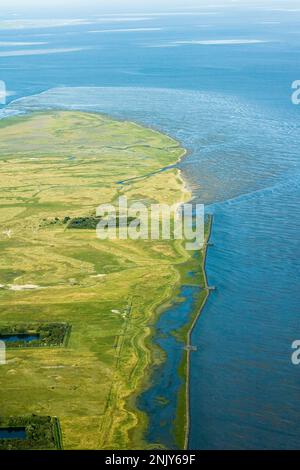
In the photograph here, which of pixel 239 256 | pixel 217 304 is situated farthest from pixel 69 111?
pixel 217 304

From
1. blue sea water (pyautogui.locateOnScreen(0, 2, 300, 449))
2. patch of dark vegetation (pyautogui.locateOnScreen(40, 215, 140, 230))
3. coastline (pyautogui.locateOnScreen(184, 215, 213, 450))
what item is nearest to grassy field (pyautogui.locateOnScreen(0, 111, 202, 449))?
patch of dark vegetation (pyautogui.locateOnScreen(40, 215, 140, 230))

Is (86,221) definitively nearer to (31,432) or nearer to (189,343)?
(189,343)

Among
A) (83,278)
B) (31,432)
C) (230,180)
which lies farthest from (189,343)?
(230,180)

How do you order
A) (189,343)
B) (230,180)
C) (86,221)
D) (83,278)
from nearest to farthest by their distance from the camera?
(189,343)
(83,278)
(86,221)
(230,180)

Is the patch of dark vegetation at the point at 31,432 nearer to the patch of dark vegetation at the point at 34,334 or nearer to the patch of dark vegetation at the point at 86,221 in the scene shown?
the patch of dark vegetation at the point at 34,334

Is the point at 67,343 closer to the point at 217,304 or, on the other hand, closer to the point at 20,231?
the point at 217,304
